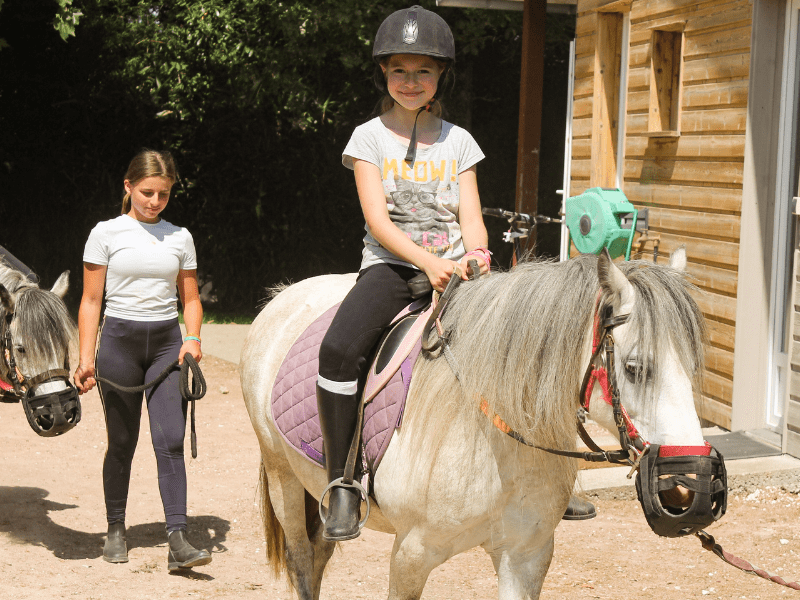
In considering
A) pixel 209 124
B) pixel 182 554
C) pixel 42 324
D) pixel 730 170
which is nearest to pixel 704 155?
pixel 730 170

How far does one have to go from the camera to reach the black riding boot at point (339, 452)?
257 cm

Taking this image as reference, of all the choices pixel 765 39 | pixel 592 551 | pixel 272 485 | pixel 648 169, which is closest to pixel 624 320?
pixel 272 485

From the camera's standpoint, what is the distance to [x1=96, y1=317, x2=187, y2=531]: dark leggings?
13.0 feet

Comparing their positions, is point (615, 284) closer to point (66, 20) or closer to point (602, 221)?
point (602, 221)

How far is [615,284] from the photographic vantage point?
204 cm

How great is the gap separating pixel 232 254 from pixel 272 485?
10.3 m

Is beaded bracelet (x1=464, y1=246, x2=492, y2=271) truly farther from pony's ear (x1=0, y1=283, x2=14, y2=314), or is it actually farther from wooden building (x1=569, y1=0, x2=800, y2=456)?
wooden building (x1=569, y1=0, x2=800, y2=456)

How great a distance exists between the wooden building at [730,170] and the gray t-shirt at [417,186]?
276cm

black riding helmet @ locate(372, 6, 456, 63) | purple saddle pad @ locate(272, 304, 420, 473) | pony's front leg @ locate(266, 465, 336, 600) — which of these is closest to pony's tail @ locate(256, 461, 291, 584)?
pony's front leg @ locate(266, 465, 336, 600)

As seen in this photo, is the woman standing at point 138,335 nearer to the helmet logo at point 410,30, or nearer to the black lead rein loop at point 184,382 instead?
the black lead rein loop at point 184,382

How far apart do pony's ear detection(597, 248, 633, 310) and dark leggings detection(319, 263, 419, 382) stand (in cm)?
76

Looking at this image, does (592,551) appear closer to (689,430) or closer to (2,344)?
(689,430)

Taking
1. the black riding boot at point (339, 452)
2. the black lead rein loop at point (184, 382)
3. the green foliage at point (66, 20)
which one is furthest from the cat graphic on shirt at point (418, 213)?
the green foliage at point (66, 20)

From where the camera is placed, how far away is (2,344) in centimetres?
387
